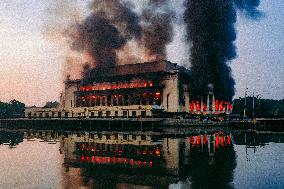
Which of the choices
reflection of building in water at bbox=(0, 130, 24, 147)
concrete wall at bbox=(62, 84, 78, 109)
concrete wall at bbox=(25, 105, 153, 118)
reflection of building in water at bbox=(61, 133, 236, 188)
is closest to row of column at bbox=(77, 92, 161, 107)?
concrete wall at bbox=(62, 84, 78, 109)

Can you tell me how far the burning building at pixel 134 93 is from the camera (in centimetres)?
11444

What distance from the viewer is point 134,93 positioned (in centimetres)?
12025

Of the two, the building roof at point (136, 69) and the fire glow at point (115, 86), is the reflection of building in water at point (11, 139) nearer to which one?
the fire glow at point (115, 86)

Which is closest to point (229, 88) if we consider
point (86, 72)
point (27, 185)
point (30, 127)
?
point (86, 72)

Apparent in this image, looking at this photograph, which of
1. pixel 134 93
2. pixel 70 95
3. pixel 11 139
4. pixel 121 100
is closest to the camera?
pixel 11 139

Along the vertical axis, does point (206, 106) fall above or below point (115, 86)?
below

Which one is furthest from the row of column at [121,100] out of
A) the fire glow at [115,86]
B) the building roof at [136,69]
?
the building roof at [136,69]

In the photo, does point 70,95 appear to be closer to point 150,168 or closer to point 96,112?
point 96,112

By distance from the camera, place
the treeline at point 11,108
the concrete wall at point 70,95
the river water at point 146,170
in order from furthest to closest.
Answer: the treeline at point 11,108 < the concrete wall at point 70,95 < the river water at point 146,170

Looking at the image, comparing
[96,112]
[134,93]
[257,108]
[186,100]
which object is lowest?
[96,112]

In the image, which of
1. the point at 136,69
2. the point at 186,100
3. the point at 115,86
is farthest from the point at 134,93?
the point at 186,100

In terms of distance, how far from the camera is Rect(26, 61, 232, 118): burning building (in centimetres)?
11444

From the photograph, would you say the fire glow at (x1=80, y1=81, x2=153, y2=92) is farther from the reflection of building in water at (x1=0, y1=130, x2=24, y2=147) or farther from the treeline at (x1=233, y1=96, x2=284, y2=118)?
the reflection of building in water at (x1=0, y1=130, x2=24, y2=147)

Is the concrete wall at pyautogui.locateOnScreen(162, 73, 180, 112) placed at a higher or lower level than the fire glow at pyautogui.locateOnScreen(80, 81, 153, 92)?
lower
